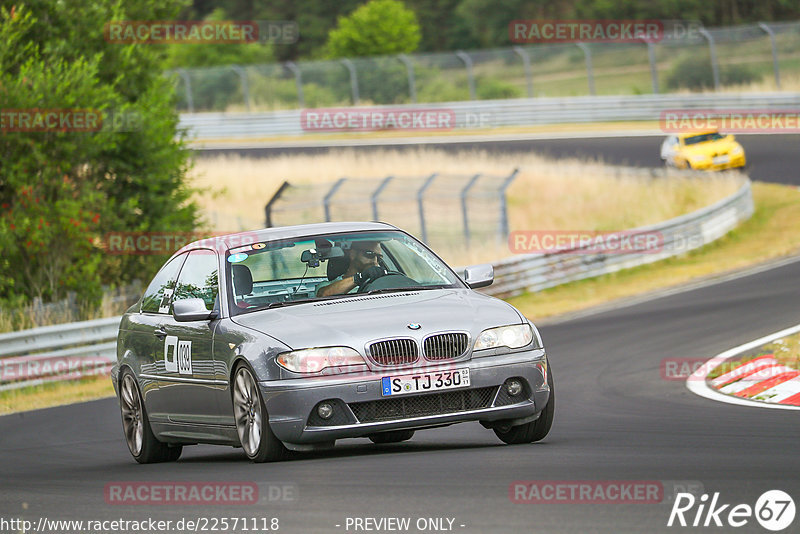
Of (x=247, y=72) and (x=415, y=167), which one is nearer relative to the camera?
(x=415, y=167)

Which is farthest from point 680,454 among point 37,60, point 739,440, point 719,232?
point 719,232

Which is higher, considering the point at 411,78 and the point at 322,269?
the point at 322,269

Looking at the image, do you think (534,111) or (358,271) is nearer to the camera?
(358,271)

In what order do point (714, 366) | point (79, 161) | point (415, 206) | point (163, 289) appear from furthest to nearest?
1. point (415, 206)
2. point (79, 161)
3. point (714, 366)
4. point (163, 289)

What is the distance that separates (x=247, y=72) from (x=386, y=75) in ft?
17.0

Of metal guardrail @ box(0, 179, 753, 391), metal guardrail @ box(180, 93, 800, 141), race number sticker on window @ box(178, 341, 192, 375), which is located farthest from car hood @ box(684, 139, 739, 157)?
race number sticker on window @ box(178, 341, 192, 375)

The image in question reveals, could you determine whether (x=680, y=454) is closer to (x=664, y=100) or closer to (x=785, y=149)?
(x=785, y=149)

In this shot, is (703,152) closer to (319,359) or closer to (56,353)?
(56,353)

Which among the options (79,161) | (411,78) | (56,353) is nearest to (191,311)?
(56,353)

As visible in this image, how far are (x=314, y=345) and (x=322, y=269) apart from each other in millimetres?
1349

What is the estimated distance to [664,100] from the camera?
45.9 m

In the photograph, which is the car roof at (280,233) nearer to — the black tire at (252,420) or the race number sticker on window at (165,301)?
the race number sticker on window at (165,301)

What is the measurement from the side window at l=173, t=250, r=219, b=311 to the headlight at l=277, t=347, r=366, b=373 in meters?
1.24

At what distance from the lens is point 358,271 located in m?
9.24
